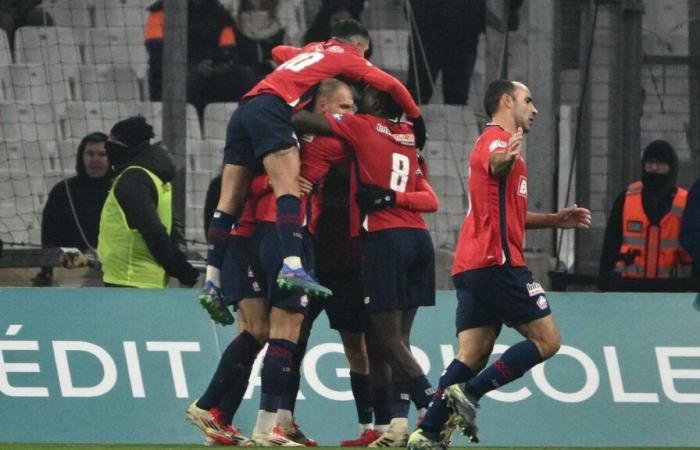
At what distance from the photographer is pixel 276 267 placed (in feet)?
24.8

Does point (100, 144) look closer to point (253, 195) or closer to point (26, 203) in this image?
point (26, 203)

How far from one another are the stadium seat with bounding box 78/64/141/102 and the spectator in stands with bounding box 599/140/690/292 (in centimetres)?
488

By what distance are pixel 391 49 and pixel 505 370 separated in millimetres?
6226

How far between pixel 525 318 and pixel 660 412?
2030mm

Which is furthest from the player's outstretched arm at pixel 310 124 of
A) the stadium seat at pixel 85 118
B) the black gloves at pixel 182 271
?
the stadium seat at pixel 85 118

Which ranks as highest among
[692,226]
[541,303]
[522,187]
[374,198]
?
[522,187]

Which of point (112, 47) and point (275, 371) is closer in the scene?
point (275, 371)

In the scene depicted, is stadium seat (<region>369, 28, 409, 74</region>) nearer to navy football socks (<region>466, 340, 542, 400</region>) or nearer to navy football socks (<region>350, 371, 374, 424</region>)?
navy football socks (<region>350, 371, 374, 424</region>)

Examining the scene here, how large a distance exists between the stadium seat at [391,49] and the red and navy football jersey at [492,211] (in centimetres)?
548

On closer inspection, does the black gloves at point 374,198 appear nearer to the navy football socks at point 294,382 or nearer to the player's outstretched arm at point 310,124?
the player's outstretched arm at point 310,124

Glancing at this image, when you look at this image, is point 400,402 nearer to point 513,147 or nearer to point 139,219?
point 513,147

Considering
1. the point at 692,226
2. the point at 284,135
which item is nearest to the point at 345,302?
the point at 284,135

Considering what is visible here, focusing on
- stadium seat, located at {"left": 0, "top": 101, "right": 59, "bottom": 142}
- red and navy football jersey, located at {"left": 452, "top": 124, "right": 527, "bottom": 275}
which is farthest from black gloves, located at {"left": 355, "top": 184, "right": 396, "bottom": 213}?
stadium seat, located at {"left": 0, "top": 101, "right": 59, "bottom": 142}

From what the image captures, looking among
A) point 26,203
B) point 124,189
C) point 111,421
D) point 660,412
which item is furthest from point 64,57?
point 660,412
